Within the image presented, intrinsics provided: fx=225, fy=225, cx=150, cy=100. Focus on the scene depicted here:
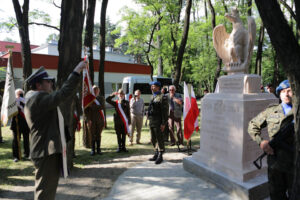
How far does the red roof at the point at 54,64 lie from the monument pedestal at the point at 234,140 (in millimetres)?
18150

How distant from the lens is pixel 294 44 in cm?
241

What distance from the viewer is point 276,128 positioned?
2811mm

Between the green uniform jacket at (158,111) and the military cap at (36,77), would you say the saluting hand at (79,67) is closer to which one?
the military cap at (36,77)

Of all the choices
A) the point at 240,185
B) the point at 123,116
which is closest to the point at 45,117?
the point at 240,185

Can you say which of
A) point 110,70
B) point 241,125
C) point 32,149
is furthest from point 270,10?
point 110,70

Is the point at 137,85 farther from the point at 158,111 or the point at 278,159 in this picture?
the point at 278,159

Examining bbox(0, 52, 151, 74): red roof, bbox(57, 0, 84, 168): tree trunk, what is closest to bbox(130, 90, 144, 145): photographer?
bbox(57, 0, 84, 168): tree trunk

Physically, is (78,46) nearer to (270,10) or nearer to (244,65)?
(244,65)

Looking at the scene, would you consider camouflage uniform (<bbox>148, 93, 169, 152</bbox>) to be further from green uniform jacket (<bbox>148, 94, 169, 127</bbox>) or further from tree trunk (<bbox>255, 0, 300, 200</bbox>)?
tree trunk (<bbox>255, 0, 300, 200</bbox>)

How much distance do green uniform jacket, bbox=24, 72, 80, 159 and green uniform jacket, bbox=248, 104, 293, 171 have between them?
2.42 metres

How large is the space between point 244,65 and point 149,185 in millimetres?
3212

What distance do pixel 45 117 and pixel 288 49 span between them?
2.86 metres

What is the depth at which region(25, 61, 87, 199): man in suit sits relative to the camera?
2623mm

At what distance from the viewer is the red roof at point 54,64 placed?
19.9 m
